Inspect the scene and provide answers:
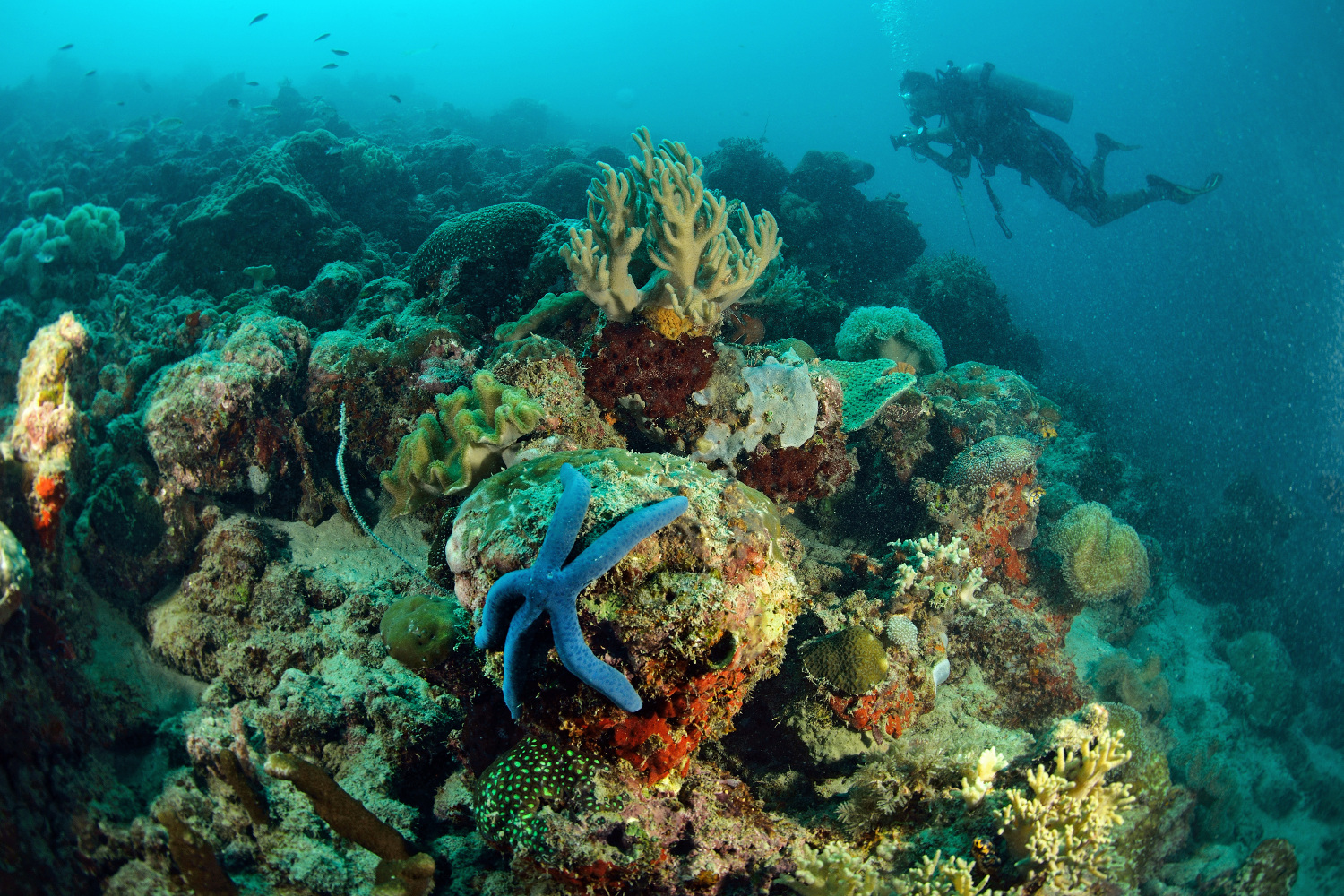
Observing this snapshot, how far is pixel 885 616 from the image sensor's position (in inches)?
165

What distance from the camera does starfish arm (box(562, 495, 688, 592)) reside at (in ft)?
7.45

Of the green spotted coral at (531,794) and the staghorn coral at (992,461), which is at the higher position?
the green spotted coral at (531,794)

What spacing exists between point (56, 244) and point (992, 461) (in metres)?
13.5

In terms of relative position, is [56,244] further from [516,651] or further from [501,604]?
[516,651]

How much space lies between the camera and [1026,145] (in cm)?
1480

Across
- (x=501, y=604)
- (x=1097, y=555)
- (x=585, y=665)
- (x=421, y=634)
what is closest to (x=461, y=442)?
(x=421, y=634)

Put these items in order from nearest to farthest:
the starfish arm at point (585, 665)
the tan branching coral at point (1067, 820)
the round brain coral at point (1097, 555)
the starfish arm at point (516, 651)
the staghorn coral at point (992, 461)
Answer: the starfish arm at point (585, 665) → the starfish arm at point (516, 651) → the tan branching coral at point (1067, 820) → the staghorn coral at point (992, 461) → the round brain coral at point (1097, 555)

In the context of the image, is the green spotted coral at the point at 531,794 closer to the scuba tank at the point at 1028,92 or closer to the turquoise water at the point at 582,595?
the turquoise water at the point at 582,595

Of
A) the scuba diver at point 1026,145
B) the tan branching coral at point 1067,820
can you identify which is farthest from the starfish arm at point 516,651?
the scuba diver at point 1026,145

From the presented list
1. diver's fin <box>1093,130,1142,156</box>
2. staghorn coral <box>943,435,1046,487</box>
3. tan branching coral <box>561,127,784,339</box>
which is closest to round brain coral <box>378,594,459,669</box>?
tan branching coral <box>561,127,784,339</box>

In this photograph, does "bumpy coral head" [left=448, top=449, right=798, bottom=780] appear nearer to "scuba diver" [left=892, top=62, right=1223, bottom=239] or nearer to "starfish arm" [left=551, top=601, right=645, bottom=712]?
"starfish arm" [left=551, top=601, right=645, bottom=712]

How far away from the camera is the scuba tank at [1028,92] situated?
48.2 ft

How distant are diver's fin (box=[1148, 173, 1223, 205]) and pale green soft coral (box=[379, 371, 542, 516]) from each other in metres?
18.7

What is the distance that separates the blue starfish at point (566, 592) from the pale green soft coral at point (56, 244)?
11289 mm
